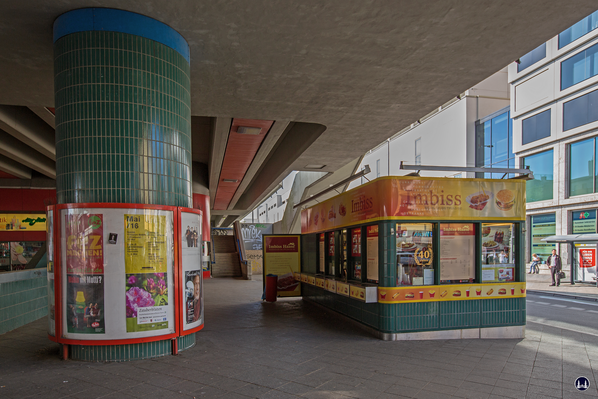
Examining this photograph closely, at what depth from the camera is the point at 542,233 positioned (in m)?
24.8

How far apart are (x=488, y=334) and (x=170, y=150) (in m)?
6.27

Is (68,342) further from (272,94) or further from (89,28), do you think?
(272,94)

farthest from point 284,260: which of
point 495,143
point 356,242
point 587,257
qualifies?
point 495,143

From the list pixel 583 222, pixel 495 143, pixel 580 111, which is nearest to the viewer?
pixel 583 222

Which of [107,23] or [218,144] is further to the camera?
[218,144]

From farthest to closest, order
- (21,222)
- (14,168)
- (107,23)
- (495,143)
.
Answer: (495,143), (21,222), (14,168), (107,23)

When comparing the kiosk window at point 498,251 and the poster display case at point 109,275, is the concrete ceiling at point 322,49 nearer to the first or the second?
the poster display case at point 109,275

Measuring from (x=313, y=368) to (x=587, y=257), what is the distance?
66.0 ft

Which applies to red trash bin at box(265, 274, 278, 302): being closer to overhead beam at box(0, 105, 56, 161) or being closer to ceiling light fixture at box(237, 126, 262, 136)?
ceiling light fixture at box(237, 126, 262, 136)

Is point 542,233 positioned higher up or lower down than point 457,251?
lower down

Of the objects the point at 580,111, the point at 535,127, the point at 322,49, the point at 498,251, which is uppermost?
the point at 580,111

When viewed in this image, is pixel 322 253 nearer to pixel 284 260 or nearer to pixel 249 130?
pixel 284 260

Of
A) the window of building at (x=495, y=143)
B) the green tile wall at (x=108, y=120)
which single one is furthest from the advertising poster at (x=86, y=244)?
the window of building at (x=495, y=143)

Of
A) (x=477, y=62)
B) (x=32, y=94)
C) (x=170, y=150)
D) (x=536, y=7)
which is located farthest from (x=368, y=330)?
(x=32, y=94)
